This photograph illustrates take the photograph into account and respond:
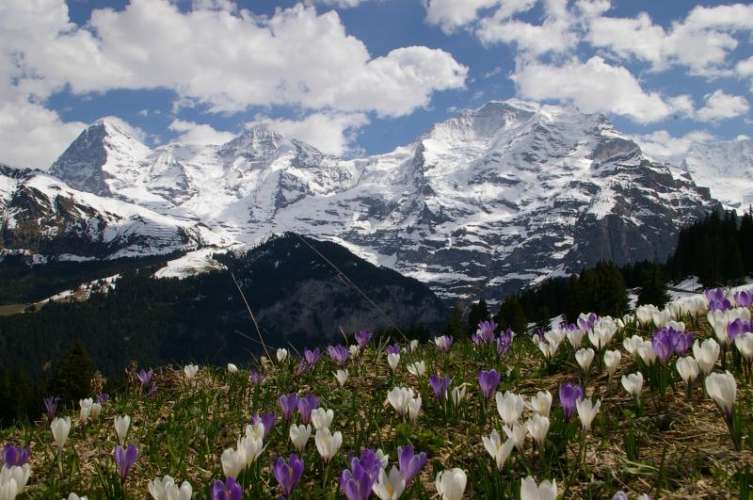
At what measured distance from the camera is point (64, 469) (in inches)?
167

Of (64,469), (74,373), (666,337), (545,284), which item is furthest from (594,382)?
(545,284)

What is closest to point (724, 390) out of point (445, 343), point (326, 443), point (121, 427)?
point (326, 443)

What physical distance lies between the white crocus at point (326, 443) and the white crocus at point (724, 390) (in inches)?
76.4

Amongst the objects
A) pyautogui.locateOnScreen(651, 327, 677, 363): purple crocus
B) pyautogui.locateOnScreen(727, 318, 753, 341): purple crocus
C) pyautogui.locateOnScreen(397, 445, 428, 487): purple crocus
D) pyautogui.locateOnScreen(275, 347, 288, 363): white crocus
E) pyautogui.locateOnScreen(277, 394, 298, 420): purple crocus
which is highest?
pyautogui.locateOnScreen(727, 318, 753, 341): purple crocus

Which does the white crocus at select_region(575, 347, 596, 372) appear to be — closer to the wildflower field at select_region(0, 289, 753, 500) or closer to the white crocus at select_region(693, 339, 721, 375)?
the wildflower field at select_region(0, 289, 753, 500)

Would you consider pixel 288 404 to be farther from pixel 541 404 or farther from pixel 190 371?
pixel 190 371

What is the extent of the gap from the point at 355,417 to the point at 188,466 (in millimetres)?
1278

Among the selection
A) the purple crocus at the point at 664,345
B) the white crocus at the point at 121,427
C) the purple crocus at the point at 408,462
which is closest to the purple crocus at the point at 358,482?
the purple crocus at the point at 408,462

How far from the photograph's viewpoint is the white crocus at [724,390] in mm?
3064

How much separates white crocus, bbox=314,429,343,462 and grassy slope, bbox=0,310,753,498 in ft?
0.63

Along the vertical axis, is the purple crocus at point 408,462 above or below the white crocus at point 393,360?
above

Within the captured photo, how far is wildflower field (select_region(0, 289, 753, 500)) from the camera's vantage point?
2.94 m

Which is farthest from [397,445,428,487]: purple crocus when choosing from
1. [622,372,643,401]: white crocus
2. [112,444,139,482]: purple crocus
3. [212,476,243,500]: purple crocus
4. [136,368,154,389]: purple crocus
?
[136,368,154,389]: purple crocus

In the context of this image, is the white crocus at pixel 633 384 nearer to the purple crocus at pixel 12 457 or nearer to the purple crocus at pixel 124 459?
the purple crocus at pixel 124 459
